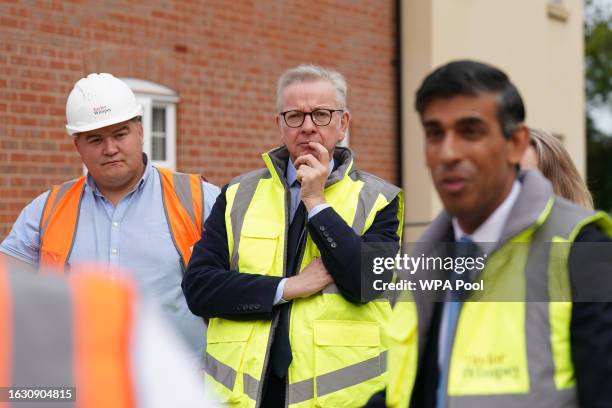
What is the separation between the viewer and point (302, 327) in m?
2.95

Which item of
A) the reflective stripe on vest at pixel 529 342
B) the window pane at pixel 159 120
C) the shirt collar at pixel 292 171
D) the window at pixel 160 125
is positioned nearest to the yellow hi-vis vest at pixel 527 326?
the reflective stripe on vest at pixel 529 342

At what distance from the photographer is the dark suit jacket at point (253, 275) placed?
115 inches

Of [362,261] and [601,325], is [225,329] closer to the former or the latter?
[362,261]

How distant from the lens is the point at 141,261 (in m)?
3.49

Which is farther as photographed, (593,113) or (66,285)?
(593,113)

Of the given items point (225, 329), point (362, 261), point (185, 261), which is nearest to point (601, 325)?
point (362, 261)

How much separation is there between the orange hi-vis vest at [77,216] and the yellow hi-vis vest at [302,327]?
42 centimetres

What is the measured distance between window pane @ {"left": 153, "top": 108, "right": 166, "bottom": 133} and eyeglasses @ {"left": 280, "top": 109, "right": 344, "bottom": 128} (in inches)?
174

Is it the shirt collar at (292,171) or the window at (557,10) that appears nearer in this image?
the shirt collar at (292,171)

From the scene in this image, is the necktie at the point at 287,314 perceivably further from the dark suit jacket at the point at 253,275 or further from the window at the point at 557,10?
the window at the point at 557,10

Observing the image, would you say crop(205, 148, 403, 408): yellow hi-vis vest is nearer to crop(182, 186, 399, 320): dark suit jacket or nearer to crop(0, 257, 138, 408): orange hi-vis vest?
crop(182, 186, 399, 320): dark suit jacket

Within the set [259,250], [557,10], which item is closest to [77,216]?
[259,250]

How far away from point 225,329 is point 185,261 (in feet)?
1.77

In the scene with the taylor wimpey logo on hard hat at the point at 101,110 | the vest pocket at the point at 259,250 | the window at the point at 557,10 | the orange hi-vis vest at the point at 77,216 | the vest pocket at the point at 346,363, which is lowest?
the vest pocket at the point at 346,363
